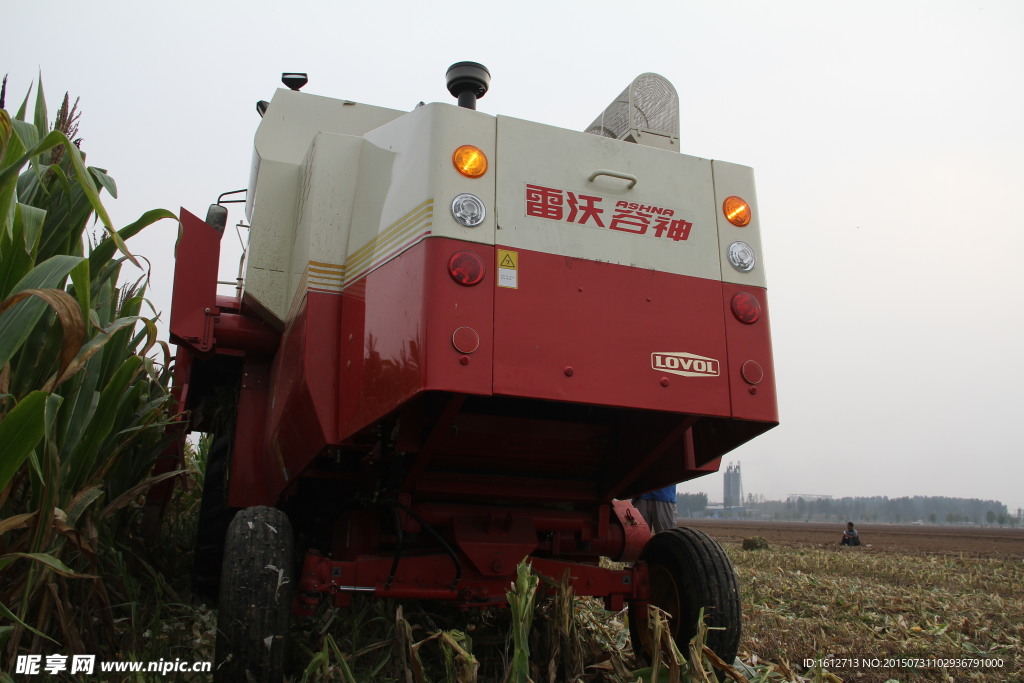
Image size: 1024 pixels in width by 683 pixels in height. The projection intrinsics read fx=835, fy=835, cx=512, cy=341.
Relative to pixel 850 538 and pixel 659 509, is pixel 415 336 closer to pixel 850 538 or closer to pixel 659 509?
pixel 659 509

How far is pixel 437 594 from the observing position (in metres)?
3.40

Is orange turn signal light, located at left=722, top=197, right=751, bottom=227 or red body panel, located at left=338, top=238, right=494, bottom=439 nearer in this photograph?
red body panel, located at left=338, top=238, right=494, bottom=439

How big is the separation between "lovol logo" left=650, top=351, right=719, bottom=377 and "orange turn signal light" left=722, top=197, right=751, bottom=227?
2.22 feet

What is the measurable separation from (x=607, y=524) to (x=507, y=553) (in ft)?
2.12

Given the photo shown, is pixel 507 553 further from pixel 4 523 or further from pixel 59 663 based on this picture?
pixel 4 523

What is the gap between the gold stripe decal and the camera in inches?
122

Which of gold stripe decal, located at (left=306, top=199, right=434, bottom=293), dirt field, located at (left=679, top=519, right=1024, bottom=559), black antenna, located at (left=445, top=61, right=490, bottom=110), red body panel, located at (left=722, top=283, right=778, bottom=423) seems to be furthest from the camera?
dirt field, located at (left=679, top=519, right=1024, bottom=559)

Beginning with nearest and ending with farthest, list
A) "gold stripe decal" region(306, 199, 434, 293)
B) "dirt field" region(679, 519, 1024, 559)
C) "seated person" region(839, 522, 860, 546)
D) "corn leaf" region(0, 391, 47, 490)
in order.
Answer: "corn leaf" region(0, 391, 47, 490) → "gold stripe decal" region(306, 199, 434, 293) → "seated person" region(839, 522, 860, 546) → "dirt field" region(679, 519, 1024, 559)

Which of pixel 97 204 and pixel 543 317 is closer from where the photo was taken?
pixel 97 204

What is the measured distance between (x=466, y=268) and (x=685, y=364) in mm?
934

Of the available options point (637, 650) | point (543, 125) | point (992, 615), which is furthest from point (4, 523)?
point (992, 615)

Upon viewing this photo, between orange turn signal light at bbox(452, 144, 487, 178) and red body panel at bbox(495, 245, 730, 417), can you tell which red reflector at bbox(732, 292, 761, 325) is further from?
orange turn signal light at bbox(452, 144, 487, 178)

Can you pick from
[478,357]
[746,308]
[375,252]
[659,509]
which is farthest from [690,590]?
[659,509]

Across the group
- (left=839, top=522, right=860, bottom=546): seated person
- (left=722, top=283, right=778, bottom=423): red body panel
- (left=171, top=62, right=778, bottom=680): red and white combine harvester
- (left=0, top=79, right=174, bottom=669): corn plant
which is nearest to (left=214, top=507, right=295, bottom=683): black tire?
(left=171, top=62, right=778, bottom=680): red and white combine harvester
